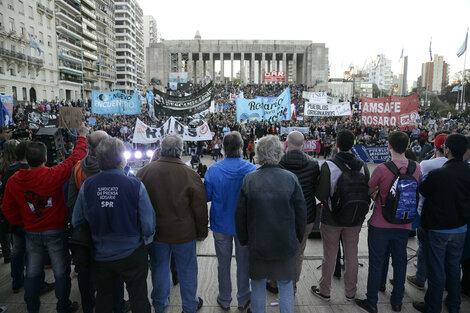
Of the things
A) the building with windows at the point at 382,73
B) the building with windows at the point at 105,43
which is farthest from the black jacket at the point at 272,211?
the building with windows at the point at 382,73

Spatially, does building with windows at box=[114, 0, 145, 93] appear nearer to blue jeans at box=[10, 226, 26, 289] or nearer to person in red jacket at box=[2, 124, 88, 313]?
blue jeans at box=[10, 226, 26, 289]

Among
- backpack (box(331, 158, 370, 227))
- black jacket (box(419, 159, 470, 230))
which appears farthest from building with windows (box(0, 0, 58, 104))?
black jacket (box(419, 159, 470, 230))

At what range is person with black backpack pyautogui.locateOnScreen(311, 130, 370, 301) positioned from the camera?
2.79 metres

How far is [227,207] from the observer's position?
9.33ft

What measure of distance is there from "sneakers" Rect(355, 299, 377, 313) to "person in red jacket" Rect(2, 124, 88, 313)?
274cm

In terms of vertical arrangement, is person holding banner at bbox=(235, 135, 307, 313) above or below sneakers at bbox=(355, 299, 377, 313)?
above

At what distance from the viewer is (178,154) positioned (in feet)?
8.89

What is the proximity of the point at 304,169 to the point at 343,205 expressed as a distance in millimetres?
494

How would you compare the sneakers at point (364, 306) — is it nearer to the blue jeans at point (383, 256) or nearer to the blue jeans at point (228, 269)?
the blue jeans at point (383, 256)

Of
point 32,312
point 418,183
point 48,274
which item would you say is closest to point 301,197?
point 418,183

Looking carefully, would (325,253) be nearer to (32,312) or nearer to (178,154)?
(178,154)

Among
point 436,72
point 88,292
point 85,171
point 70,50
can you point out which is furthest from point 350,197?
point 436,72

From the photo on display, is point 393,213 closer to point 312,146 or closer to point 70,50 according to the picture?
point 312,146

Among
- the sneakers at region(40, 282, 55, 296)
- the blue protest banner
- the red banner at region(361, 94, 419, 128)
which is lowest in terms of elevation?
→ the sneakers at region(40, 282, 55, 296)
